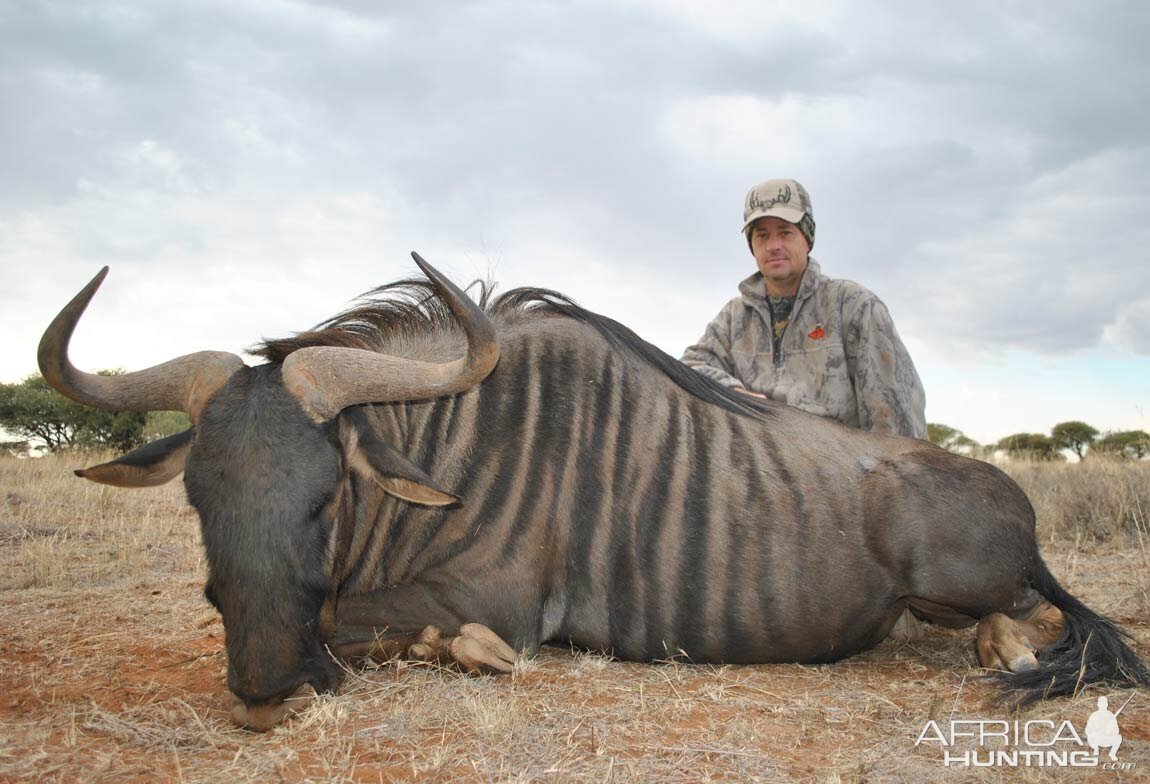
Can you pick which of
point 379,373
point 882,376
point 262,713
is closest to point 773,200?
point 882,376

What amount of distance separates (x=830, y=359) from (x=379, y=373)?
348cm

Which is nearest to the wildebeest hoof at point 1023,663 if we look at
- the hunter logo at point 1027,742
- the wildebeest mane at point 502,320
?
the hunter logo at point 1027,742

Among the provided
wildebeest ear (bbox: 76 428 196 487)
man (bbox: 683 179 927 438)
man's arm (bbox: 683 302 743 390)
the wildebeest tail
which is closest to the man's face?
man (bbox: 683 179 927 438)

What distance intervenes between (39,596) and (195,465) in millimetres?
3094

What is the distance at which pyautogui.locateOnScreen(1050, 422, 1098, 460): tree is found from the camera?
81.9ft

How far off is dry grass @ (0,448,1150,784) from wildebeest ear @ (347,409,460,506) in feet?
2.22

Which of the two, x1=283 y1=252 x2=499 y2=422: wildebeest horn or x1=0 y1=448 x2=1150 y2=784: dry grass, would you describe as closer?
x1=0 y1=448 x2=1150 y2=784: dry grass

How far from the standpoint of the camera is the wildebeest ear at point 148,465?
3344mm

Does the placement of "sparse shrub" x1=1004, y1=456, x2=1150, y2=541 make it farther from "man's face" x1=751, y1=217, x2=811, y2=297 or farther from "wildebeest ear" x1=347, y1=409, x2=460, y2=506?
"wildebeest ear" x1=347, y1=409, x2=460, y2=506

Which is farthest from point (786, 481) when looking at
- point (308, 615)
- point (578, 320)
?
point (308, 615)

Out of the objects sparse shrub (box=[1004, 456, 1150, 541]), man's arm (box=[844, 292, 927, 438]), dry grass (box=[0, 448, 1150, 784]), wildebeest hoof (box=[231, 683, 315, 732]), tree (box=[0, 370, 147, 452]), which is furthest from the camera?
tree (box=[0, 370, 147, 452])

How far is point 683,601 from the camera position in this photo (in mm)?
3801

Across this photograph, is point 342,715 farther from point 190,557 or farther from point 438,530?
point 190,557

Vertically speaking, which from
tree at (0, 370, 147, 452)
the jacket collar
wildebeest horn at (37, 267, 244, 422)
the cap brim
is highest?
the cap brim
